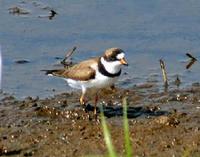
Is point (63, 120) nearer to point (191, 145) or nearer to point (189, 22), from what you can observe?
point (191, 145)

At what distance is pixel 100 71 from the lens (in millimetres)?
9211

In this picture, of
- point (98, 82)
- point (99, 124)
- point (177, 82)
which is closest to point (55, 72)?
point (98, 82)

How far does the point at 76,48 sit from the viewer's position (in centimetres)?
1086

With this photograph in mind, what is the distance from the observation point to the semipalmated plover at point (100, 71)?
9.16m

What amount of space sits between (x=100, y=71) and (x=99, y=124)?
59cm

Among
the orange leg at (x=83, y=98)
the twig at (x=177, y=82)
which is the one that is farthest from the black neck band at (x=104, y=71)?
the twig at (x=177, y=82)

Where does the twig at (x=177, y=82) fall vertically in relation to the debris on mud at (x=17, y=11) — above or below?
below

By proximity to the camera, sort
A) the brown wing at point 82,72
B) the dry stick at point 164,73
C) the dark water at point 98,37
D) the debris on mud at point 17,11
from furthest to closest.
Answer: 1. the debris on mud at point 17,11
2. the dark water at point 98,37
3. the dry stick at point 164,73
4. the brown wing at point 82,72

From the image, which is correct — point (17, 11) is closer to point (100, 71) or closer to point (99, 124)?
point (100, 71)

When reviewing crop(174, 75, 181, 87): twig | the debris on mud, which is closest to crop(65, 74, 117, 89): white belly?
crop(174, 75, 181, 87): twig

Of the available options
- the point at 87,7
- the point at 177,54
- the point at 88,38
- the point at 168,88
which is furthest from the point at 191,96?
the point at 87,7

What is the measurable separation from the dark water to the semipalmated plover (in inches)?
22.8

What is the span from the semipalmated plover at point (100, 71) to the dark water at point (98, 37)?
1.90 ft

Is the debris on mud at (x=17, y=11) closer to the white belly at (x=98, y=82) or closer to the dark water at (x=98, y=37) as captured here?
the dark water at (x=98, y=37)
